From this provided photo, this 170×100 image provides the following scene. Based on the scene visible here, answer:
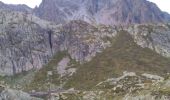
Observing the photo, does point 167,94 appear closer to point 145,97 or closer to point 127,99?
point 145,97

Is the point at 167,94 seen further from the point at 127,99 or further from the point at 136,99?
the point at 127,99

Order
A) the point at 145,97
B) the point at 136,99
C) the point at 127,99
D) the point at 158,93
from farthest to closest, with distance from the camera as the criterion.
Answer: the point at 127,99, the point at 136,99, the point at 145,97, the point at 158,93

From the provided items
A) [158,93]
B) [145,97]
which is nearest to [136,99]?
[145,97]

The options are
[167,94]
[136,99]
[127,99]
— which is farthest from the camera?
[127,99]

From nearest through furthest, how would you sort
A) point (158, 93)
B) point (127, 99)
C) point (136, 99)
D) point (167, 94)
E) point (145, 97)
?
A: 1. point (167, 94)
2. point (158, 93)
3. point (145, 97)
4. point (136, 99)
5. point (127, 99)

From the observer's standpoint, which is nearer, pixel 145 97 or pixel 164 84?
pixel 145 97

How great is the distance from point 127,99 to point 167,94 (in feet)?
121

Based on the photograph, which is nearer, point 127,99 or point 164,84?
point 164,84

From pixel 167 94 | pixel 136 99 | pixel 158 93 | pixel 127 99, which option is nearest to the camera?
pixel 167 94

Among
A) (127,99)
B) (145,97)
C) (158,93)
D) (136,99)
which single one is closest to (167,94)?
(158,93)

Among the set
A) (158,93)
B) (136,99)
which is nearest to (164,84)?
(136,99)

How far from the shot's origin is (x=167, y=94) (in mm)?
107750

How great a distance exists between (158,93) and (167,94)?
23.5ft

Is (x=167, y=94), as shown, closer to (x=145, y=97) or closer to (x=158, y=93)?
(x=158, y=93)
